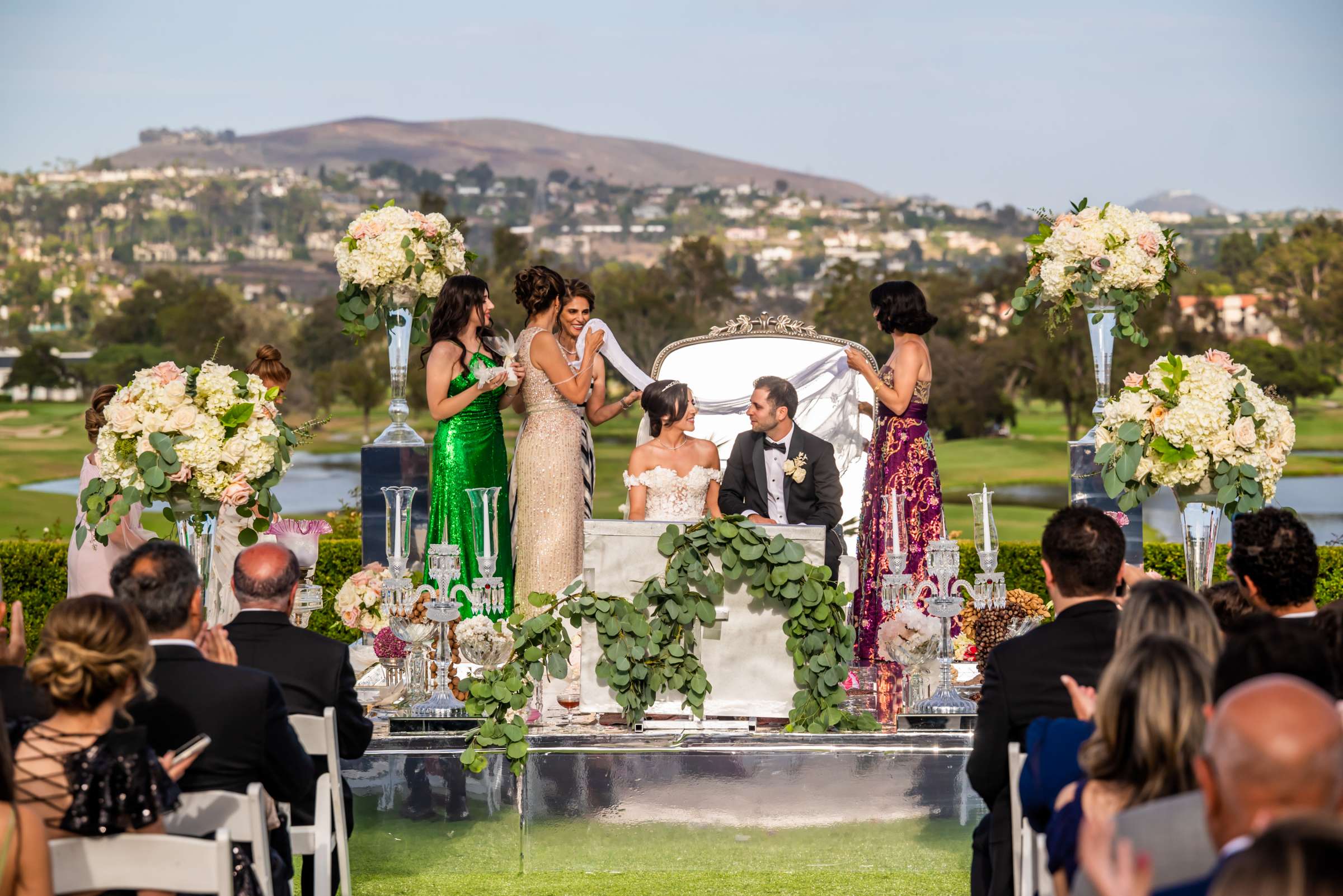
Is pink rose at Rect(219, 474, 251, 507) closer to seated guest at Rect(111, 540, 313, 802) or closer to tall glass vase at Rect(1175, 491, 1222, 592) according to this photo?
seated guest at Rect(111, 540, 313, 802)

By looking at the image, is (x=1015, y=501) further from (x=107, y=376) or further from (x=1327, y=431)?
(x=107, y=376)

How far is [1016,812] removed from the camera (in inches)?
147

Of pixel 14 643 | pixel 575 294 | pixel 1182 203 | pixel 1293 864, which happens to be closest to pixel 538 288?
pixel 575 294

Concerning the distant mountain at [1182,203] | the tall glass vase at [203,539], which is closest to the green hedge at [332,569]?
the tall glass vase at [203,539]

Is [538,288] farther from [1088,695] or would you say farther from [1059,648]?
[1088,695]

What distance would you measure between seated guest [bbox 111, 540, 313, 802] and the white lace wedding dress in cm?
312

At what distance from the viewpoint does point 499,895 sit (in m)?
5.14

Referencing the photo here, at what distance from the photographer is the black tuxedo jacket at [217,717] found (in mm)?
3395

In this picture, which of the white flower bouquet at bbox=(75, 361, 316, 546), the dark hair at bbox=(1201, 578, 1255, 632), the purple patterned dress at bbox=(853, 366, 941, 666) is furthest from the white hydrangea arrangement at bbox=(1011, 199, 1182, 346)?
the white flower bouquet at bbox=(75, 361, 316, 546)

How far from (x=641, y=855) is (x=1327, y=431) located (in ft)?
104

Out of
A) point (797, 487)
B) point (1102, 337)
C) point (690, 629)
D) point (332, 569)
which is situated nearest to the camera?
point (690, 629)

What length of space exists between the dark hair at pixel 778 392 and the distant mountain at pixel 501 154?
65049 millimetres

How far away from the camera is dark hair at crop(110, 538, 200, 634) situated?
3.43 metres

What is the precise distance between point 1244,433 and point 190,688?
3.94m
